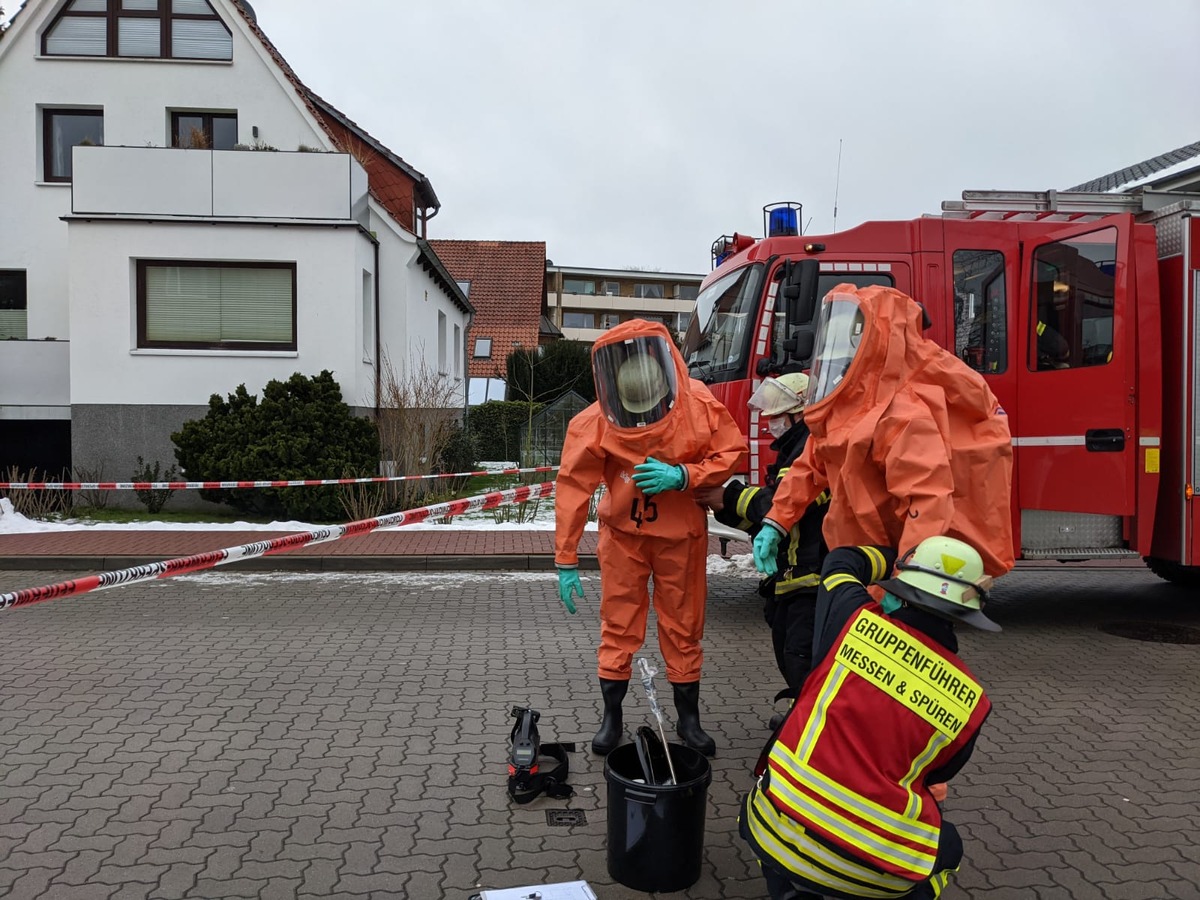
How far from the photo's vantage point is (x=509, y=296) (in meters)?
39.2

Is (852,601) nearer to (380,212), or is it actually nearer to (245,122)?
(380,212)

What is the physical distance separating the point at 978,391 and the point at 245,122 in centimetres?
1605

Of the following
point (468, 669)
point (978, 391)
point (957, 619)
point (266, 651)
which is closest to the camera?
point (957, 619)

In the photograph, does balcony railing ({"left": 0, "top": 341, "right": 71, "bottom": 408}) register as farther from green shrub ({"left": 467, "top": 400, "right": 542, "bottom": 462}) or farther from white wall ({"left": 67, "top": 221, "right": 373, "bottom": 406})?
green shrub ({"left": 467, "top": 400, "right": 542, "bottom": 462})

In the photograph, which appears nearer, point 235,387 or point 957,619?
point 957,619

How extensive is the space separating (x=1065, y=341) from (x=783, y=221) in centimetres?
234

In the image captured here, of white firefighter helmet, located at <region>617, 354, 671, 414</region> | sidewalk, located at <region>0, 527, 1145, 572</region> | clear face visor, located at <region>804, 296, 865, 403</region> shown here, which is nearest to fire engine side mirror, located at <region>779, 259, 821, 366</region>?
white firefighter helmet, located at <region>617, 354, 671, 414</region>

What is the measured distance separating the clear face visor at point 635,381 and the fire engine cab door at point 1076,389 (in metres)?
3.97

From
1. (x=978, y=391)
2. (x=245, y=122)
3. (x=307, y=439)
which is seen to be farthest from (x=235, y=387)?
(x=978, y=391)

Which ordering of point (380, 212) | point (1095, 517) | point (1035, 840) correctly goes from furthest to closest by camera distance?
point (380, 212), point (1095, 517), point (1035, 840)

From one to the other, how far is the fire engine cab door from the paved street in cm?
96

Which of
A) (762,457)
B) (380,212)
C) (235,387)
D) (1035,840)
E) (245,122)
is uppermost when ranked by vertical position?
(245,122)

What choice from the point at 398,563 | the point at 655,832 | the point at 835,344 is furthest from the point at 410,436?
the point at 655,832

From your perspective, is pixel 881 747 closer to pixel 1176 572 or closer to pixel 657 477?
pixel 657 477
